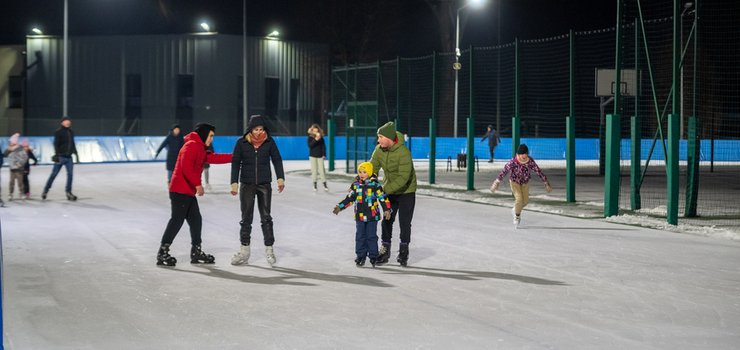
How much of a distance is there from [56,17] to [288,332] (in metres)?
54.6

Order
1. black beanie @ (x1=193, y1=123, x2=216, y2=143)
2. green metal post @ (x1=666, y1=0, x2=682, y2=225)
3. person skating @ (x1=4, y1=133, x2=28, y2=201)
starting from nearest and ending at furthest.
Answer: black beanie @ (x1=193, y1=123, x2=216, y2=143) < green metal post @ (x1=666, y1=0, x2=682, y2=225) < person skating @ (x1=4, y1=133, x2=28, y2=201)

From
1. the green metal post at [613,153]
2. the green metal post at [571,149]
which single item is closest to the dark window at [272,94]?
the green metal post at [571,149]

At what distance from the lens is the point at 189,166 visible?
1212 cm

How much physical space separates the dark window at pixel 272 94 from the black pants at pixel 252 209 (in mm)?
47760

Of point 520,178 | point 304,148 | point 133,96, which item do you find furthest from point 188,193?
point 133,96

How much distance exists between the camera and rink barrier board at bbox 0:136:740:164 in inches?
1766

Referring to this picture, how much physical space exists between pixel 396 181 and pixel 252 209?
1.68 meters

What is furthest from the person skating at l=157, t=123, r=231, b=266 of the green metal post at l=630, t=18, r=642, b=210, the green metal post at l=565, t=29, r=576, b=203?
the green metal post at l=565, t=29, r=576, b=203

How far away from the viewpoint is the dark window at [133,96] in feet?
183

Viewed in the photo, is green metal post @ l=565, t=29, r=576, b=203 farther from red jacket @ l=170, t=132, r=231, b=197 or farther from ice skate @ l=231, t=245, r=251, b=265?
red jacket @ l=170, t=132, r=231, b=197

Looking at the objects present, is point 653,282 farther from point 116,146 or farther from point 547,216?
point 116,146

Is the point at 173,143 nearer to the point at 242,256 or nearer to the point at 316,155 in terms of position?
the point at 316,155

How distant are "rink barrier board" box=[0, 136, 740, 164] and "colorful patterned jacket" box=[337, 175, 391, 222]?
1224 inches

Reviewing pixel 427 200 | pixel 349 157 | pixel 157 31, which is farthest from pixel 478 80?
pixel 427 200
